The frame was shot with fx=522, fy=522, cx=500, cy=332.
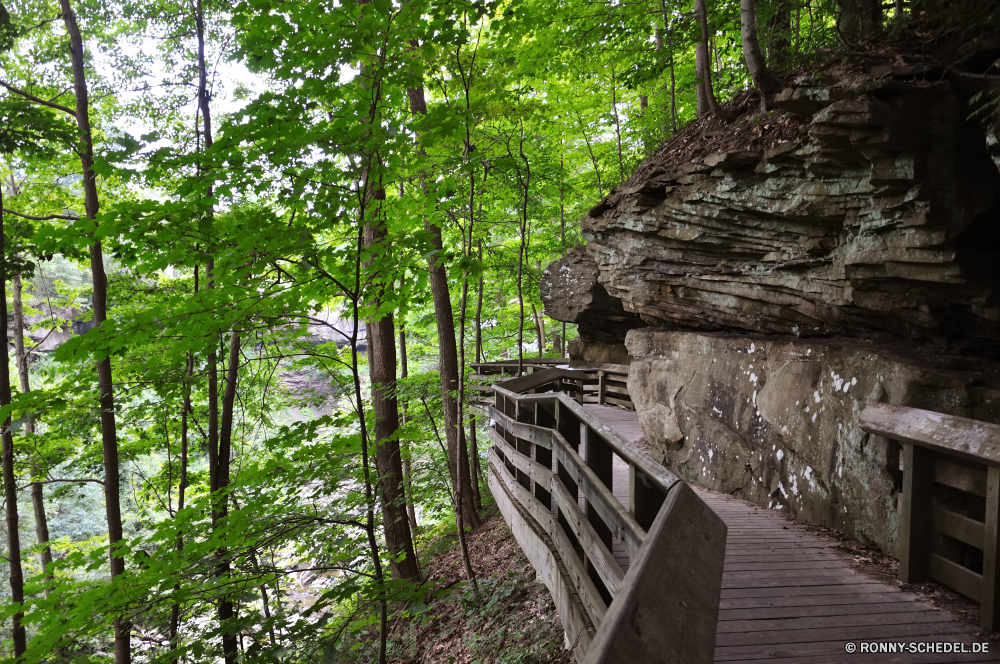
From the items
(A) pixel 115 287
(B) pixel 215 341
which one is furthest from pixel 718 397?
(A) pixel 115 287

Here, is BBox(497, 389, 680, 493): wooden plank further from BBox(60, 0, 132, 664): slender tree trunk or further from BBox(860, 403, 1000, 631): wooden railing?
BBox(60, 0, 132, 664): slender tree trunk

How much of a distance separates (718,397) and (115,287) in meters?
10.7

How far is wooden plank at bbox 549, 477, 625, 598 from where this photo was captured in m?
2.78

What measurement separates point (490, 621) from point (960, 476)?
493 cm

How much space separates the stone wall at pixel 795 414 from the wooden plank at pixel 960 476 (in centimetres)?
89

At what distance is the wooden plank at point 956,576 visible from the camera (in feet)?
10.2

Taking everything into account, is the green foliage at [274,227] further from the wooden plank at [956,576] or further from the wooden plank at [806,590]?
the wooden plank at [956,576]

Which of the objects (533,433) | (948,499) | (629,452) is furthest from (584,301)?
(629,452)

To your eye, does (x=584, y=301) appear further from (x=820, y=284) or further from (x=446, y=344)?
(x=820, y=284)

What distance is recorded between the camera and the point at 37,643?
449 centimetres

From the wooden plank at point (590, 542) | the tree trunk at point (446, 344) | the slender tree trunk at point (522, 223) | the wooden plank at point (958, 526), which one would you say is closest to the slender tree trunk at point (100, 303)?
the tree trunk at point (446, 344)

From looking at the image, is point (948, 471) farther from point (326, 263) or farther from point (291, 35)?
point (291, 35)

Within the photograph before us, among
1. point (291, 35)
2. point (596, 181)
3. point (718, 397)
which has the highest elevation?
point (596, 181)

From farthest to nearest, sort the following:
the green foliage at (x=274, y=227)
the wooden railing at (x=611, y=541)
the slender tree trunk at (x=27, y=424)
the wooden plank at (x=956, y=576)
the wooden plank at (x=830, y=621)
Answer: the slender tree trunk at (x=27, y=424) → the green foliage at (x=274, y=227) → the wooden plank at (x=956, y=576) → the wooden plank at (x=830, y=621) → the wooden railing at (x=611, y=541)
